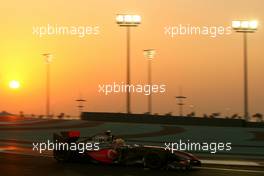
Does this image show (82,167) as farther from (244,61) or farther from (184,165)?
(244,61)

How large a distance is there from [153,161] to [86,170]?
2.06m

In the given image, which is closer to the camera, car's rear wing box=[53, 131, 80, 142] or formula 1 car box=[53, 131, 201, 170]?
formula 1 car box=[53, 131, 201, 170]

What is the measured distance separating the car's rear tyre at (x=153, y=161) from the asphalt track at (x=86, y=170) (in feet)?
0.92

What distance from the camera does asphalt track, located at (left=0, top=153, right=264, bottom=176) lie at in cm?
1557

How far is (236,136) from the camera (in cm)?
3219

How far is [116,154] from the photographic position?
1794 centimetres

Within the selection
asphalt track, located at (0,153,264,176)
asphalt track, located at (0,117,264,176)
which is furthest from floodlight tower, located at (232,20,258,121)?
asphalt track, located at (0,153,264,176)

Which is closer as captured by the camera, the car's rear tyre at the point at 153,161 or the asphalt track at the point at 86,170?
the asphalt track at the point at 86,170

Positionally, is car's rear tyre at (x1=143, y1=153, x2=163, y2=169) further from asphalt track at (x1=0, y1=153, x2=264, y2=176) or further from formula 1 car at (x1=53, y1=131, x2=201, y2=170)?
asphalt track at (x1=0, y1=153, x2=264, y2=176)

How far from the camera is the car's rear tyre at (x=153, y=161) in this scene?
666 inches

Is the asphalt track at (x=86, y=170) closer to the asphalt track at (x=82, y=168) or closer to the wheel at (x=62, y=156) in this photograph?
the asphalt track at (x=82, y=168)

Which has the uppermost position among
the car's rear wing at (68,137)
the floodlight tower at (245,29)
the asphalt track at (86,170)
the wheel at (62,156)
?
the floodlight tower at (245,29)

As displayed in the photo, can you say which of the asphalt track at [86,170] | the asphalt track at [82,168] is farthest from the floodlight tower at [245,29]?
the asphalt track at [86,170]

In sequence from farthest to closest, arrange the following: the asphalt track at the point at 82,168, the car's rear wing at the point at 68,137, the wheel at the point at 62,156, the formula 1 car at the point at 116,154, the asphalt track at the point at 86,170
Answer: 1. the car's rear wing at the point at 68,137
2. the wheel at the point at 62,156
3. the formula 1 car at the point at 116,154
4. the asphalt track at the point at 82,168
5. the asphalt track at the point at 86,170
